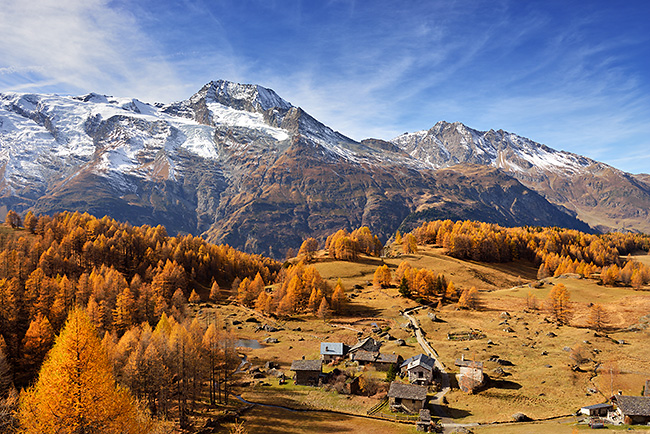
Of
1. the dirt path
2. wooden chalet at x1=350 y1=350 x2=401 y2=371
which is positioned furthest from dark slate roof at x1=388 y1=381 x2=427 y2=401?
wooden chalet at x1=350 y1=350 x2=401 y2=371

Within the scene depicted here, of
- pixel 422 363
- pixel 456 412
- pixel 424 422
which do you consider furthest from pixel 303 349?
pixel 424 422

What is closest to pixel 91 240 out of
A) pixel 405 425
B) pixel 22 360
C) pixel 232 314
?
pixel 232 314

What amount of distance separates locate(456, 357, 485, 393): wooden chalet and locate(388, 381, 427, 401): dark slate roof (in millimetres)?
11191

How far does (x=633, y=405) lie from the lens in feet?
167

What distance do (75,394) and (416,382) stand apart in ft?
193

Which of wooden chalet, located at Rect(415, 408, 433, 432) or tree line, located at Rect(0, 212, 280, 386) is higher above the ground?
tree line, located at Rect(0, 212, 280, 386)

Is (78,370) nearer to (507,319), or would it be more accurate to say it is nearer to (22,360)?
(22,360)

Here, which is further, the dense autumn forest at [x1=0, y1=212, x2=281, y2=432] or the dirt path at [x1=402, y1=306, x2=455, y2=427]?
the dirt path at [x1=402, y1=306, x2=455, y2=427]

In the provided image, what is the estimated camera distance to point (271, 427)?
51.3 m

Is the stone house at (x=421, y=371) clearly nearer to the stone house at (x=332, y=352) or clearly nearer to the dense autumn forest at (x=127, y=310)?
the stone house at (x=332, y=352)

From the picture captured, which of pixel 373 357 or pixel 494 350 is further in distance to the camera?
pixel 494 350

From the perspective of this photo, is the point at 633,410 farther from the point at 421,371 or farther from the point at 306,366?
the point at 306,366

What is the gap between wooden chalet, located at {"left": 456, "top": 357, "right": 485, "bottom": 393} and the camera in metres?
64.8

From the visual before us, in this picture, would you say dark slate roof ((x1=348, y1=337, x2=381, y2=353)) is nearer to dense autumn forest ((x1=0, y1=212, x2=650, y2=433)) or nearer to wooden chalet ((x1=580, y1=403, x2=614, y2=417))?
dense autumn forest ((x1=0, y1=212, x2=650, y2=433))
